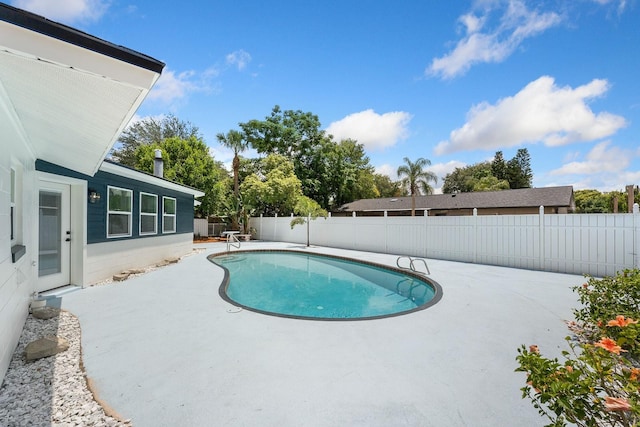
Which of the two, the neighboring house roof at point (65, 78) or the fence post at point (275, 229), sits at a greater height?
the neighboring house roof at point (65, 78)

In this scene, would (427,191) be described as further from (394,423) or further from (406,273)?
(394,423)

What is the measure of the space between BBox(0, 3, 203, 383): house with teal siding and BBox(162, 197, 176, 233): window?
42cm

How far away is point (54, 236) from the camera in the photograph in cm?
621

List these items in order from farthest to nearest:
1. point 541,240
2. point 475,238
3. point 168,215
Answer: point 168,215 < point 475,238 < point 541,240

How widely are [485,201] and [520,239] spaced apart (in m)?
15.7

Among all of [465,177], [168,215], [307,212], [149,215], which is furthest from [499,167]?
[149,215]

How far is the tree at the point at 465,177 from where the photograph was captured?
147 ft

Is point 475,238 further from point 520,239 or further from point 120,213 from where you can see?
point 120,213

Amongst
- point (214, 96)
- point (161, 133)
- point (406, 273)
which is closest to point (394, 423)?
point (406, 273)

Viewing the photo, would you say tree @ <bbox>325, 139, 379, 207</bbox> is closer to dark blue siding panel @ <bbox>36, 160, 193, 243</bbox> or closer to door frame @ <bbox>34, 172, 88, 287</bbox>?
dark blue siding panel @ <bbox>36, 160, 193, 243</bbox>

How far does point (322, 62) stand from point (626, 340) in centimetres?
1398

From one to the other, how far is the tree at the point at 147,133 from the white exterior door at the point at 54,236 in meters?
24.7

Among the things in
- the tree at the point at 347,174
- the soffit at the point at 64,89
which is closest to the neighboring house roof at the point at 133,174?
the soffit at the point at 64,89

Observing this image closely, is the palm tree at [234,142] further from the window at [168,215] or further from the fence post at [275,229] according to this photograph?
the window at [168,215]
